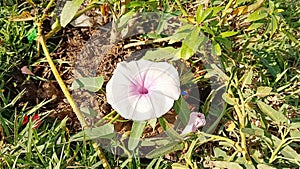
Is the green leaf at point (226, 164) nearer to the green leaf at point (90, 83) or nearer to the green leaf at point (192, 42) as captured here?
the green leaf at point (192, 42)

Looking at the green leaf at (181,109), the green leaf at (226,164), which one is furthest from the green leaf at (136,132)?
the green leaf at (226,164)

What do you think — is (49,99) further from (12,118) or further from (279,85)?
(279,85)

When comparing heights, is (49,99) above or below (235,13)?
below

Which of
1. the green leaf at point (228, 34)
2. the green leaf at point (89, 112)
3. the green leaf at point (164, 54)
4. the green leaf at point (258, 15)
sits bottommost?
the green leaf at point (89, 112)

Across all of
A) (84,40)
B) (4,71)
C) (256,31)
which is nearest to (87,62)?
(84,40)

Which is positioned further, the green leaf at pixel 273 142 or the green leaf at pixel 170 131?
the green leaf at pixel 170 131

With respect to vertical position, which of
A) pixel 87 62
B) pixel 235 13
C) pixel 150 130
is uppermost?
pixel 235 13

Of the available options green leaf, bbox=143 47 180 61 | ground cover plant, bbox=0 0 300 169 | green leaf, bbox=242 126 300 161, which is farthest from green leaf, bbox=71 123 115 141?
green leaf, bbox=242 126 300 161

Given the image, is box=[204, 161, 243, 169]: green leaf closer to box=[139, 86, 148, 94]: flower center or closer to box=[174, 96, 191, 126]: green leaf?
box=[174, 96, 191, 126]: green leaf
